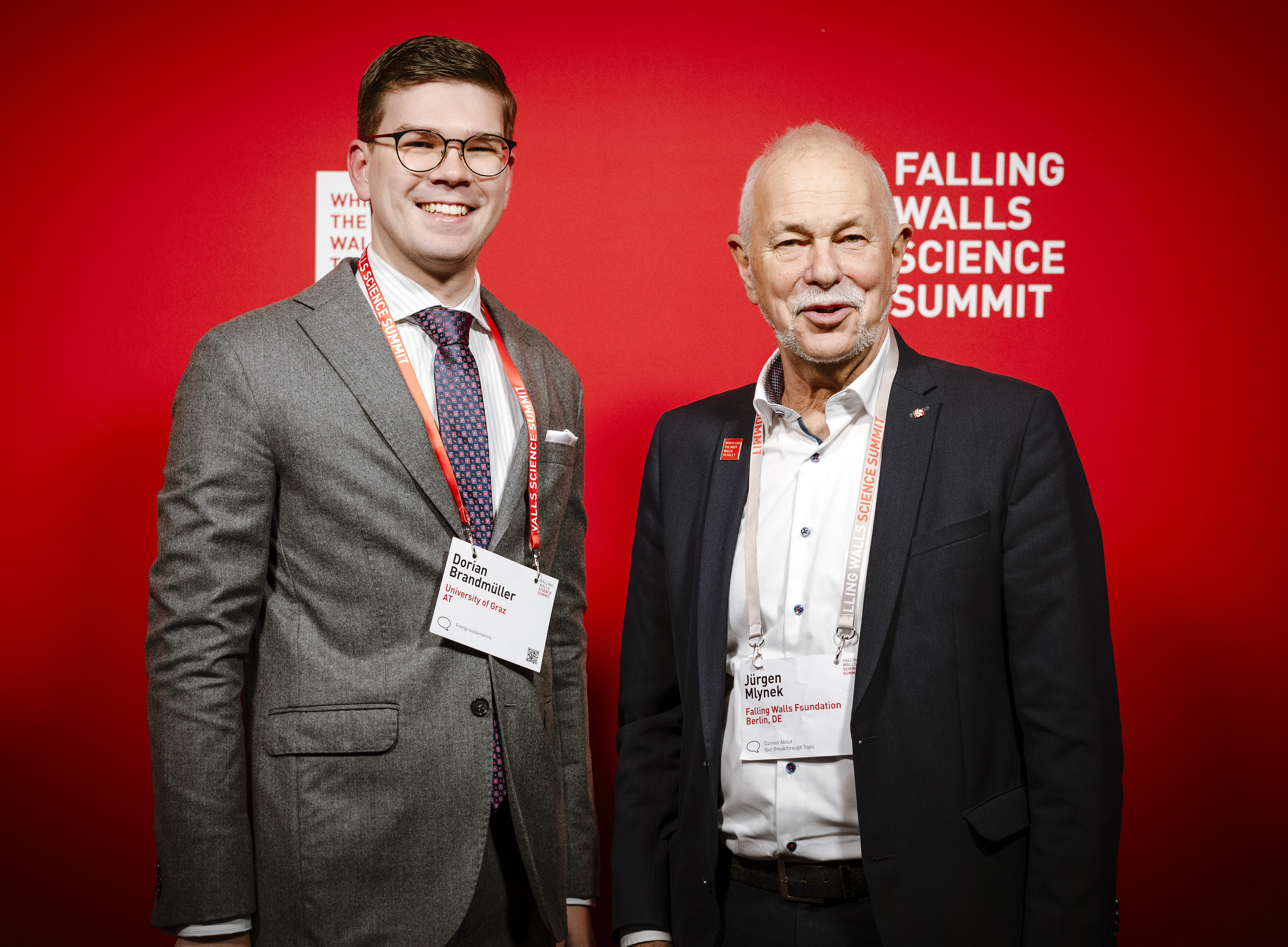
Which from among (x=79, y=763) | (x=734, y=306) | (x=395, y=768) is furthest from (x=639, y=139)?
(x=79, y=763)

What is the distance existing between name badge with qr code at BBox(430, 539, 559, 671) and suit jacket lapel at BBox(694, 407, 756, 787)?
264 mm

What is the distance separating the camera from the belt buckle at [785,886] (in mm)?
1565

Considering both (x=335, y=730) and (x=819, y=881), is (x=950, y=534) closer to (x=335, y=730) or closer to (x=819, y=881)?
(x=819, y=881)

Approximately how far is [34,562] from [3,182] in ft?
3.30

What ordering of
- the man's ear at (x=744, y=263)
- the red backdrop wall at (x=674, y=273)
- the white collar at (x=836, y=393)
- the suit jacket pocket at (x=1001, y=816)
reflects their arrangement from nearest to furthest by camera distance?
the suit jacket pocket at (x=1001, y=816)
the white collar at (x=836, y=393)
the man's ear at (x=744, y=263)
the red backdrop wall at (x=674, y=273)

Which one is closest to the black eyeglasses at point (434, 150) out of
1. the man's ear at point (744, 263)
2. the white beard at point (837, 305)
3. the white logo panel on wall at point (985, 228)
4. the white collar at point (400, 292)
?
the white collar at point (400, 292)

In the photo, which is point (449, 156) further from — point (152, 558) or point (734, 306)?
point (152, 558)

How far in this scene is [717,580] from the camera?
1703 mm

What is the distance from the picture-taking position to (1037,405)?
5.24 feet

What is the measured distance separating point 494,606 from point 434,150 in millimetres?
791

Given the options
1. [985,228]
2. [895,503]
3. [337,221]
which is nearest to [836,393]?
[895,503]

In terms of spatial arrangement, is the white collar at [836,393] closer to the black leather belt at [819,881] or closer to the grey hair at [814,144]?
the grey hair at [814,144]

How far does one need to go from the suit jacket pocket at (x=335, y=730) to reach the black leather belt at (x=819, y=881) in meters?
0.65

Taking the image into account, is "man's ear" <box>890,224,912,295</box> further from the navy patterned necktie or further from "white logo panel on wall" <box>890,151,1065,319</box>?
"white logo panel on wall" <box>890,151,1065,319</box>
